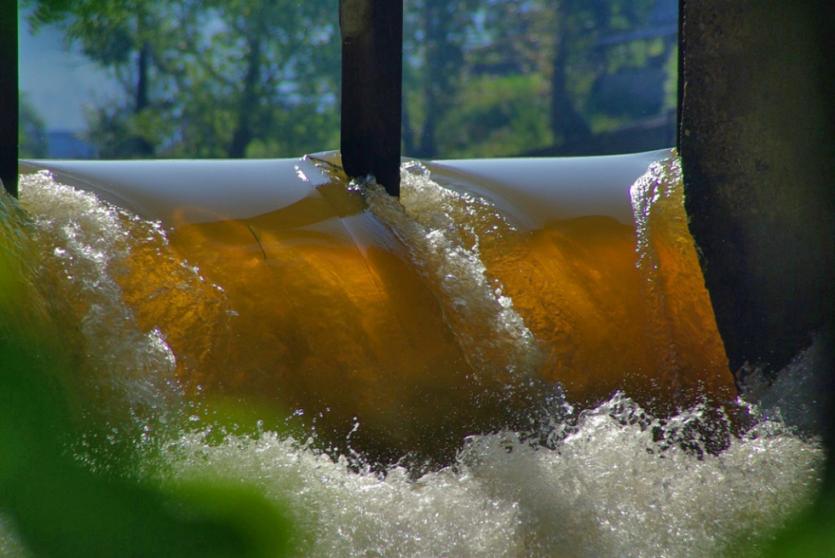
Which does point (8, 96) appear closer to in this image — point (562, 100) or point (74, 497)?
point (74, 497)

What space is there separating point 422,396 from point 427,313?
0.20m

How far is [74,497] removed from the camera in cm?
175

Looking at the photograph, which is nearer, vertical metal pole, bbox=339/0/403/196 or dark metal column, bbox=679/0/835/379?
dark metal column, bbox=679/0/835/379

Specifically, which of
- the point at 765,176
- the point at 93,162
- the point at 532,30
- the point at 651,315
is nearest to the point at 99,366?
the point at 93,162

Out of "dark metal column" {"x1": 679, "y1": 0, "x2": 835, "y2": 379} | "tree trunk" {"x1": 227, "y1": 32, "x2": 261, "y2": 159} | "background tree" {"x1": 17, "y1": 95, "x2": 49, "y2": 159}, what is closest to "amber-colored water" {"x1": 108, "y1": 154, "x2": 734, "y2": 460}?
"dark metal column" {"x1": 679, "y1": 0, "x2": 835, "y2": 379}

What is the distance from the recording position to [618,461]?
2.13 m

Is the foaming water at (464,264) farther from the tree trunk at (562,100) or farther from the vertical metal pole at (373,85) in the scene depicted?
the tree trunk at (562,100)

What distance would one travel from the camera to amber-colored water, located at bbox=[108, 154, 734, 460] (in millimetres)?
2111

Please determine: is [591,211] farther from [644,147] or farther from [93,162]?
[644,147]

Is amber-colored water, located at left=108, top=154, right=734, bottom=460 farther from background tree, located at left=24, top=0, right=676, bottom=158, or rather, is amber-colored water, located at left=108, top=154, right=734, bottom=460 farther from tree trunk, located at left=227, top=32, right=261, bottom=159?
tree trunk, located at left=227, top=32, right=261, bottom=159

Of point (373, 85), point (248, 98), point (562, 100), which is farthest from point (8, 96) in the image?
point (562, 100)

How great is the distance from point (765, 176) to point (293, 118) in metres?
16.4

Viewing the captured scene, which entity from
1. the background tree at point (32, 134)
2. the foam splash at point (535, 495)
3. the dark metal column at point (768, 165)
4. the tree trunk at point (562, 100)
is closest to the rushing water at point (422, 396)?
the foam splash at point (535, 495)

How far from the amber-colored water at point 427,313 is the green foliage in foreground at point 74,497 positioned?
10.1 inches
